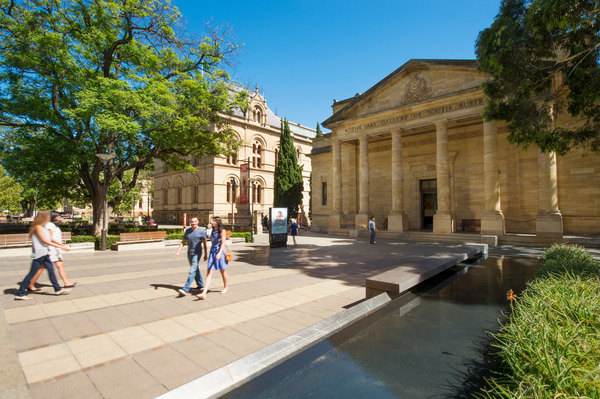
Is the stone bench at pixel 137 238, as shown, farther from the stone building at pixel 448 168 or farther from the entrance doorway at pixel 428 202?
the entrance doorway at pixel 428 202

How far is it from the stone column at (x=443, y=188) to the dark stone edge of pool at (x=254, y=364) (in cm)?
1716

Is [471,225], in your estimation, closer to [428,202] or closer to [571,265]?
[428,202]

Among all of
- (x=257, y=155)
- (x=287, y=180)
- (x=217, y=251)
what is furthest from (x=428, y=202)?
(x=257, y=155)

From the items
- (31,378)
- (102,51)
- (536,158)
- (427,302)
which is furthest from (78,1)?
(536,158)

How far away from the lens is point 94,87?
15.3 m

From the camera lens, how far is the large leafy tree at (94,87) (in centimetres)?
1503

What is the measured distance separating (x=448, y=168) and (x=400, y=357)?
19321 mm

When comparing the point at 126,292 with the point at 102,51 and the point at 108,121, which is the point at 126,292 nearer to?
the point at 108,121

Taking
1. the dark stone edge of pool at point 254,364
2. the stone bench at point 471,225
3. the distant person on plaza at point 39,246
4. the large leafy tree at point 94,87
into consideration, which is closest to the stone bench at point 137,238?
the large leafy tree at point 94,87

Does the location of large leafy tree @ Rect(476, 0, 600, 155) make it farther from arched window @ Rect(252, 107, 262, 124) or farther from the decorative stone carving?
arched window @ Rect(252, 107, 262, 124)

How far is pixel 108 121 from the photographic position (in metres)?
A: 14.2

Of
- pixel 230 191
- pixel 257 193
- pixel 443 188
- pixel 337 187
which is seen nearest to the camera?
pixel 443 188

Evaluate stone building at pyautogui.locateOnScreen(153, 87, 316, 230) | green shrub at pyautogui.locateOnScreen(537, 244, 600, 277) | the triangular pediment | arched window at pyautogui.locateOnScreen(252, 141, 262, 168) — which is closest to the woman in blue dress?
green shrub at pyautogui.locateOnScreen(537, 244, 600, 277)

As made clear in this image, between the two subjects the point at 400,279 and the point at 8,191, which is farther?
the point at 8,191
